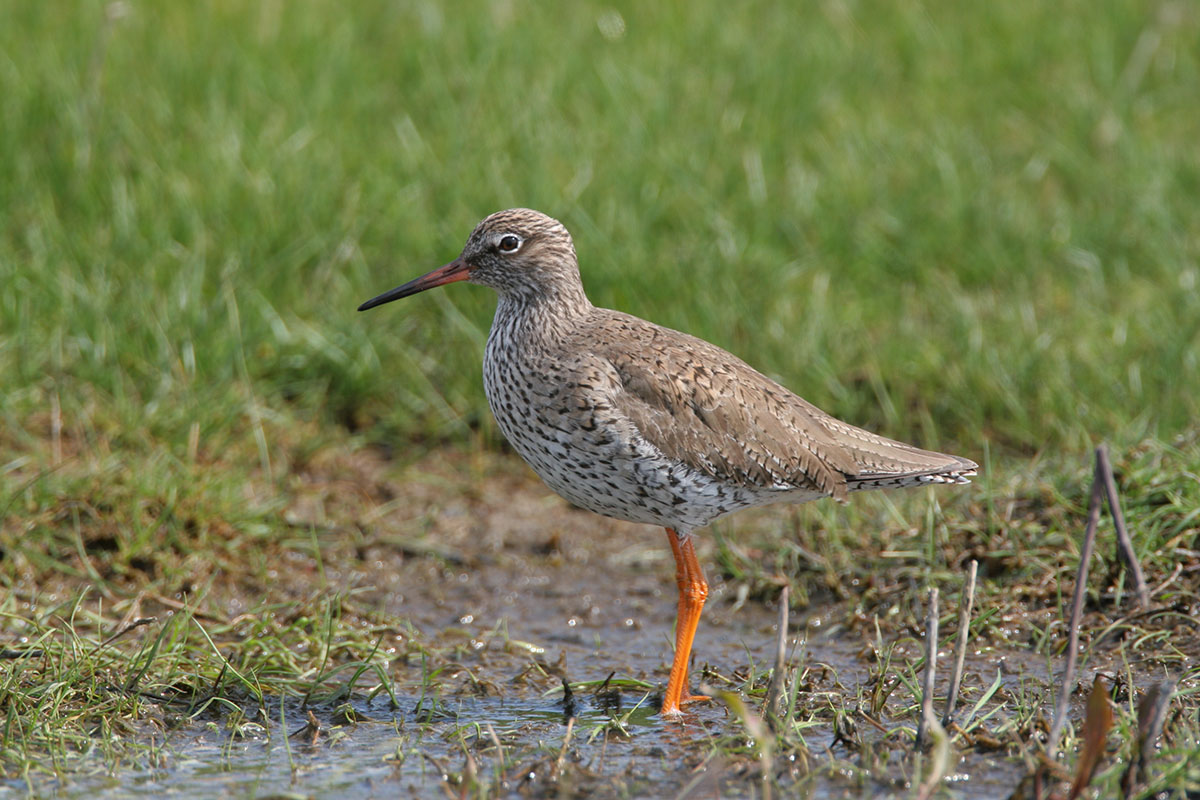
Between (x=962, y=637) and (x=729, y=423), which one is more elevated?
(x=729, y=423)

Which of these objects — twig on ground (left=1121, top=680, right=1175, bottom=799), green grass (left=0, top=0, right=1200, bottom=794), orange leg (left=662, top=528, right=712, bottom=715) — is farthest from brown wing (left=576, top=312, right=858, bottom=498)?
twig on ground (left=1121, top=680, right=1175, bottom=799)

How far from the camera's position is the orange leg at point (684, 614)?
17.6ft

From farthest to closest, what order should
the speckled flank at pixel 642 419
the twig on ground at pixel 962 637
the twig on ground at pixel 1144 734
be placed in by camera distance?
1. the speckled flank at pixel 642 419
2. the twig on ground at pixel 962 637
3. the twig on ground at pixel 1144 734

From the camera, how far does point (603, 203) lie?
8.30m

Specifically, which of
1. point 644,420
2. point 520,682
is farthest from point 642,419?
point 520,682

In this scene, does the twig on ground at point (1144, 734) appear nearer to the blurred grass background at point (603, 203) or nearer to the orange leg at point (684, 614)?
the orange leg at point (684, 614)

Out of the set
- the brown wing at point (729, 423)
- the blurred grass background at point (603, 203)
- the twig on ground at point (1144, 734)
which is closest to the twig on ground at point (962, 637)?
the twig on ground at point (1144, 734)

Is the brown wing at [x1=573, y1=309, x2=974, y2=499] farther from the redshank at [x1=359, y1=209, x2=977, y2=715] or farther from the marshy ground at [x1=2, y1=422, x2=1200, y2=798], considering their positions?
Answer: the marshy ground at [x1=2, y1=422, x2=1200, y2=798]

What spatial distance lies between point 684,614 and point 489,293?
2.75m

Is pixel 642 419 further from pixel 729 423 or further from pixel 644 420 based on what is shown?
pixel 729 423

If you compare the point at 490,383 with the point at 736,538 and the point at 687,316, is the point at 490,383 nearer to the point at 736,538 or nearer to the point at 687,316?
the point at 736,538

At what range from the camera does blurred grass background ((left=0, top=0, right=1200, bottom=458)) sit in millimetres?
7246

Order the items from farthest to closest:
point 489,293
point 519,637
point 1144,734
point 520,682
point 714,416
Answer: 1. point 489,293
2. point 519,637
3. point 520,682
4. point 714,416
5. point 1144,734

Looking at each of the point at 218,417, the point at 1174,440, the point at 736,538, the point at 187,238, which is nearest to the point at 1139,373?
the point at 1174,440
